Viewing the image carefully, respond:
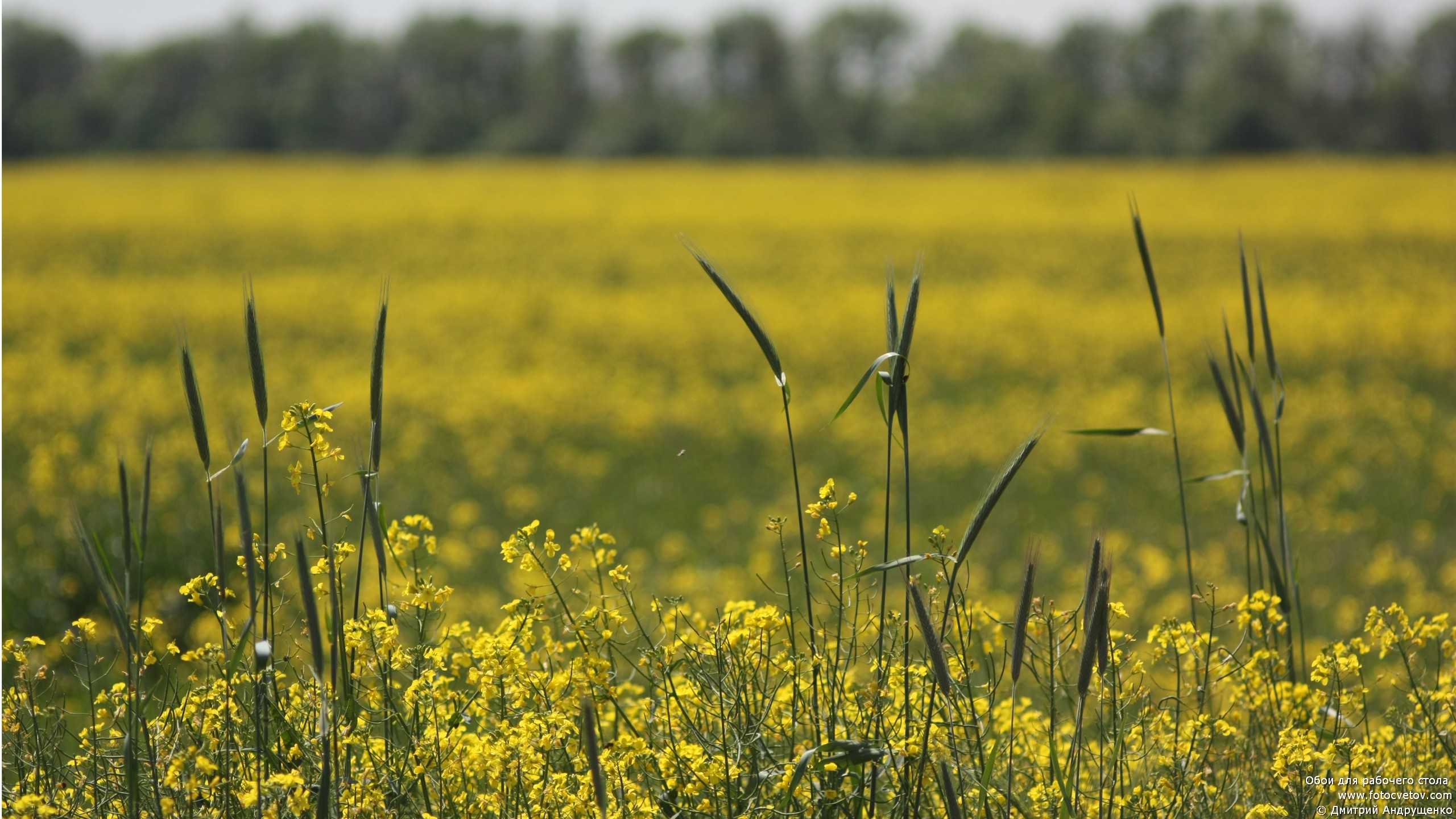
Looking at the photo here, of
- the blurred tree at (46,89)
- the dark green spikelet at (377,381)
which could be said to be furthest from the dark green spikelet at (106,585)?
the blurred tree at (46,89)

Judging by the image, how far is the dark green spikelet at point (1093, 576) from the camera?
64.2 inches

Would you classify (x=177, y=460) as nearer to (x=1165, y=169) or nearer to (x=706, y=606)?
(x=706, y=606)

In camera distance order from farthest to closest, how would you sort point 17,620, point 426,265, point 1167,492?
point 426,265, point 1167,492, point 17,620

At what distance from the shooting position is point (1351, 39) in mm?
57125

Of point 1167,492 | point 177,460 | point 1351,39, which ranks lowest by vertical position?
point 1167,492

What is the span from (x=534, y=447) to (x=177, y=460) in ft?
8.20

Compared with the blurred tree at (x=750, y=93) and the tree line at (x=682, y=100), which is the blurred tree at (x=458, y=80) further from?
the blurred tree at (x=750, y=93)

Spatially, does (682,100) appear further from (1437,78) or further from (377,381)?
(377,381)

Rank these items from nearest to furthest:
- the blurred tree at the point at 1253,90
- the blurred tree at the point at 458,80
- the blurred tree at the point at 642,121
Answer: the blurred tree at the point at 1253,90 → the blurred tree at the point at 642,121 → the blurred tree at the point at 458,80

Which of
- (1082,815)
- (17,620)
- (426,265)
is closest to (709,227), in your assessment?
(426,265)

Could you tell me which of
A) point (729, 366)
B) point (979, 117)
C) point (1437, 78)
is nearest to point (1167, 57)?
point (1437, 78)

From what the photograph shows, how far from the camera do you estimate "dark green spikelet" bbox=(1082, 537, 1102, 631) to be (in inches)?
64.2

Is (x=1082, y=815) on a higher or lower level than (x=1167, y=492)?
higher

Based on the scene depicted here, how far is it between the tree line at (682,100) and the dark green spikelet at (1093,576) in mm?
40739
